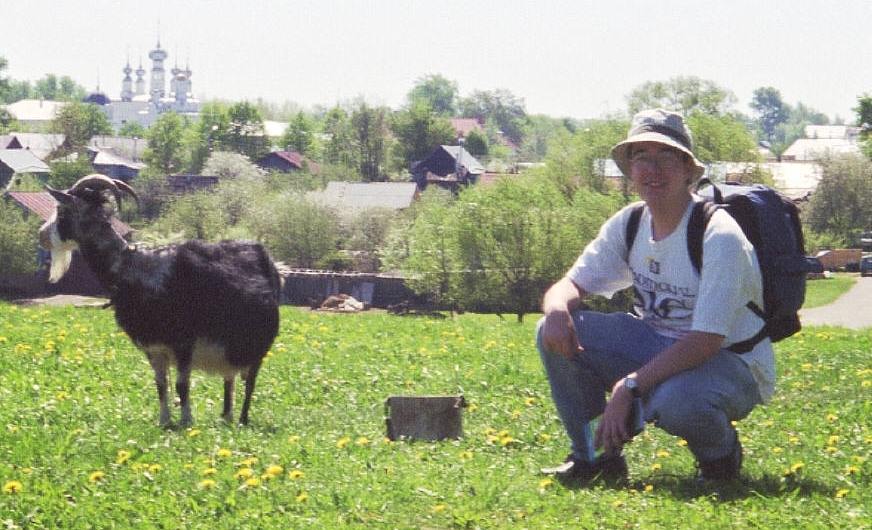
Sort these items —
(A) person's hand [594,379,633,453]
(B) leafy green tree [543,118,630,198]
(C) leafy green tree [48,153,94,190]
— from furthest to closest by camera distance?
(C) leafy green tree [48,153,94,190] < (B) leafy green tree [543,118,630,198] < (A) person's hand [594,379,633,453]

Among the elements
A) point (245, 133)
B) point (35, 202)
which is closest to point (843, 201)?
point (35, 202)

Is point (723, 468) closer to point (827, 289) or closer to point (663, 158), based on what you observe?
point (663, 158)

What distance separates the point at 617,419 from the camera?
7.27 m

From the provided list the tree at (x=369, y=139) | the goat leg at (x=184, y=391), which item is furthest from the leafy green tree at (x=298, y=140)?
the goat leg at (x=184, y=391)

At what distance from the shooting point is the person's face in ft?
25.3

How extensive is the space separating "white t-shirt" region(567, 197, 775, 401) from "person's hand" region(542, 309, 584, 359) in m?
0.48

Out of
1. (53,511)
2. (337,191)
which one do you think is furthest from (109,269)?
(337,191)

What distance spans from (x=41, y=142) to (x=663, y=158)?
6348 inches

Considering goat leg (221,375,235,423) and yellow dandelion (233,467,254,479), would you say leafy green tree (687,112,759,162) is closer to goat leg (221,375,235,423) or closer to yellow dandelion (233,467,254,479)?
goat leg (221,375,235,423)

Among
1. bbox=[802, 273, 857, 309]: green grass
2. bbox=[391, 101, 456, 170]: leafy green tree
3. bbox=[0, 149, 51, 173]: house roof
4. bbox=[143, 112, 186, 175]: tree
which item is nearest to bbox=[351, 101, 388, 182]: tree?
bbox=[391, 101, 456, 170]: leafy green tree

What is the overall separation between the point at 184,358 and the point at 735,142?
58488mm

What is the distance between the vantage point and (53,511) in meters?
7.01

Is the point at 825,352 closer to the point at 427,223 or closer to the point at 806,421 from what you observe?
the point at 806,421

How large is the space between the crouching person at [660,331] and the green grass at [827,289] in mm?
49459
